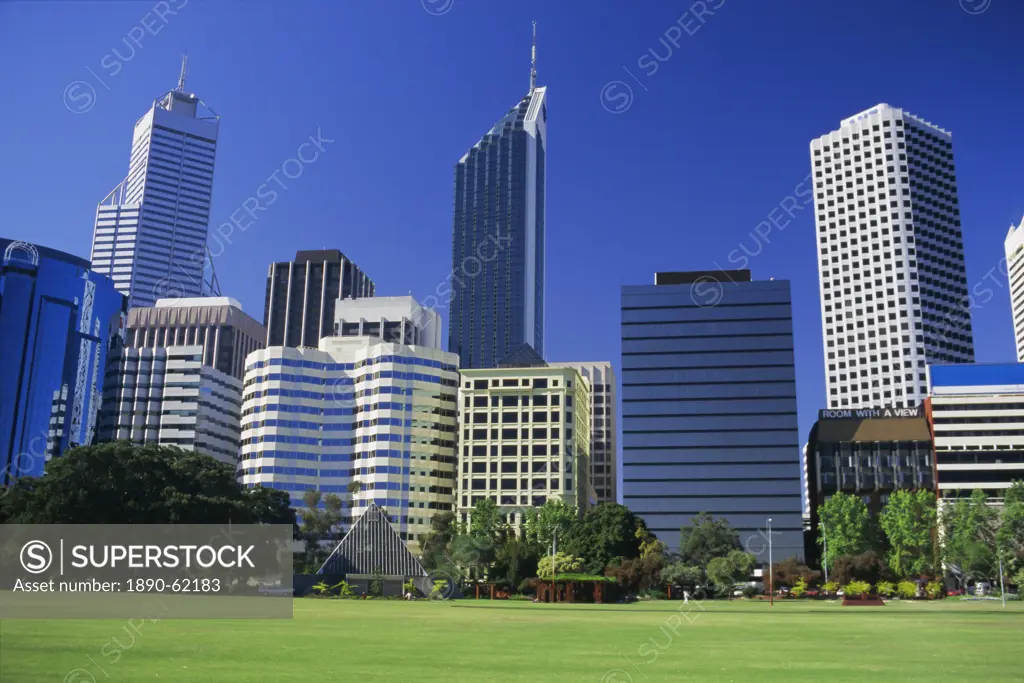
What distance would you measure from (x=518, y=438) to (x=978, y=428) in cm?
8199

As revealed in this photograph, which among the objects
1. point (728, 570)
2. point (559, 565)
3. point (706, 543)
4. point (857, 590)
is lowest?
point (857, 590)

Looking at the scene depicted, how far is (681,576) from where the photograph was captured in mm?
107438

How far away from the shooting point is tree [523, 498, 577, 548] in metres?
118

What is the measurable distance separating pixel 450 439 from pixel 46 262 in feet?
261

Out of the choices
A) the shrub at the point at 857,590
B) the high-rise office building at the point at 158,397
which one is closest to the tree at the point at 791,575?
the shrub at the point at 857,590

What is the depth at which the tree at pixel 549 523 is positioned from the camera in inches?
4658

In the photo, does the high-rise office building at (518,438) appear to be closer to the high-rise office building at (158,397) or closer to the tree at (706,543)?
the tree at (706,543)

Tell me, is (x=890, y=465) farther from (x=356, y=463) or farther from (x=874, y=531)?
(x=356, y=463)

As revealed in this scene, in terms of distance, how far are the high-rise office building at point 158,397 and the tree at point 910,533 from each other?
138 meters

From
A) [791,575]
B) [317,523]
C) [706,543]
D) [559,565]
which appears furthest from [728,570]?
[317,523]

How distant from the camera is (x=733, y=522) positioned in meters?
189

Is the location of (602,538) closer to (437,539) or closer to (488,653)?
(437,539)

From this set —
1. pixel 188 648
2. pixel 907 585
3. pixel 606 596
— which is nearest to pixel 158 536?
pixel 188 648

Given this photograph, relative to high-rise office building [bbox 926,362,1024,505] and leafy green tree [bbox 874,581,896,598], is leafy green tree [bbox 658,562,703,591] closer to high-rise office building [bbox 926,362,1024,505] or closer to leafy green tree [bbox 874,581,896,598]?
leafy green tree [bbox 874,581,896,598]
